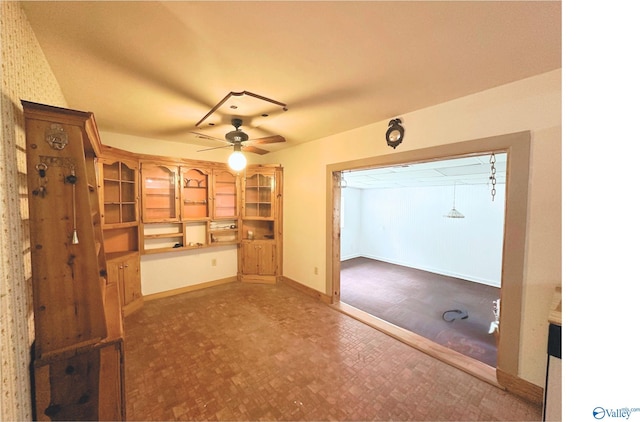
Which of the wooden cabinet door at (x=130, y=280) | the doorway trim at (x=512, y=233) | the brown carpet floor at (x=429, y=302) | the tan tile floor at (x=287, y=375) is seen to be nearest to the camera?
the tan tile floor at (x=287, y=375)

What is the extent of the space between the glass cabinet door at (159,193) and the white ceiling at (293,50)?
1.26 meters

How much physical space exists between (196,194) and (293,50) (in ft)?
10.5

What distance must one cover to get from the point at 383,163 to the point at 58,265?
267cm

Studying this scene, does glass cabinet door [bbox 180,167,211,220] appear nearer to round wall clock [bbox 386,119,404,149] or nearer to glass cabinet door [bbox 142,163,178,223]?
glass cabinet door [bbox 142,163,178,223]

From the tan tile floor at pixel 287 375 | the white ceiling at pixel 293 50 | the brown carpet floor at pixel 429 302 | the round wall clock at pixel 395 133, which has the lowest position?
the brown carpet floor at pixel 429 302

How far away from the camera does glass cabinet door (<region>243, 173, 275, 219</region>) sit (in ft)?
13.8

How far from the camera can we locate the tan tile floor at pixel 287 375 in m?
1.64

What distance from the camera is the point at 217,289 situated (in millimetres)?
3875

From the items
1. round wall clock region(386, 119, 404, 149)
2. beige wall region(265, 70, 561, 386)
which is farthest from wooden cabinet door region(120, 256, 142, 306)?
round wall clock region(386, 119, 404, 149)

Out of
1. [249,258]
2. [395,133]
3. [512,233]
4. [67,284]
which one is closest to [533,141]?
[512,233]

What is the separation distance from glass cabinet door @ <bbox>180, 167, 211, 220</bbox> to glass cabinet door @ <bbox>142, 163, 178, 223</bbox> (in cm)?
16

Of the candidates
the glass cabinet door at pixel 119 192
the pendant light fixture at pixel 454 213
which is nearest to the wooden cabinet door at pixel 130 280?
the glass cabinet door at pixel 119 192

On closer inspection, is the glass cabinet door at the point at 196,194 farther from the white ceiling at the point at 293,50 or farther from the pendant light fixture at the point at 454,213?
the pendant light fixture at the point at 454,213

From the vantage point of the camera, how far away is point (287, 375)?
1.98 metres
